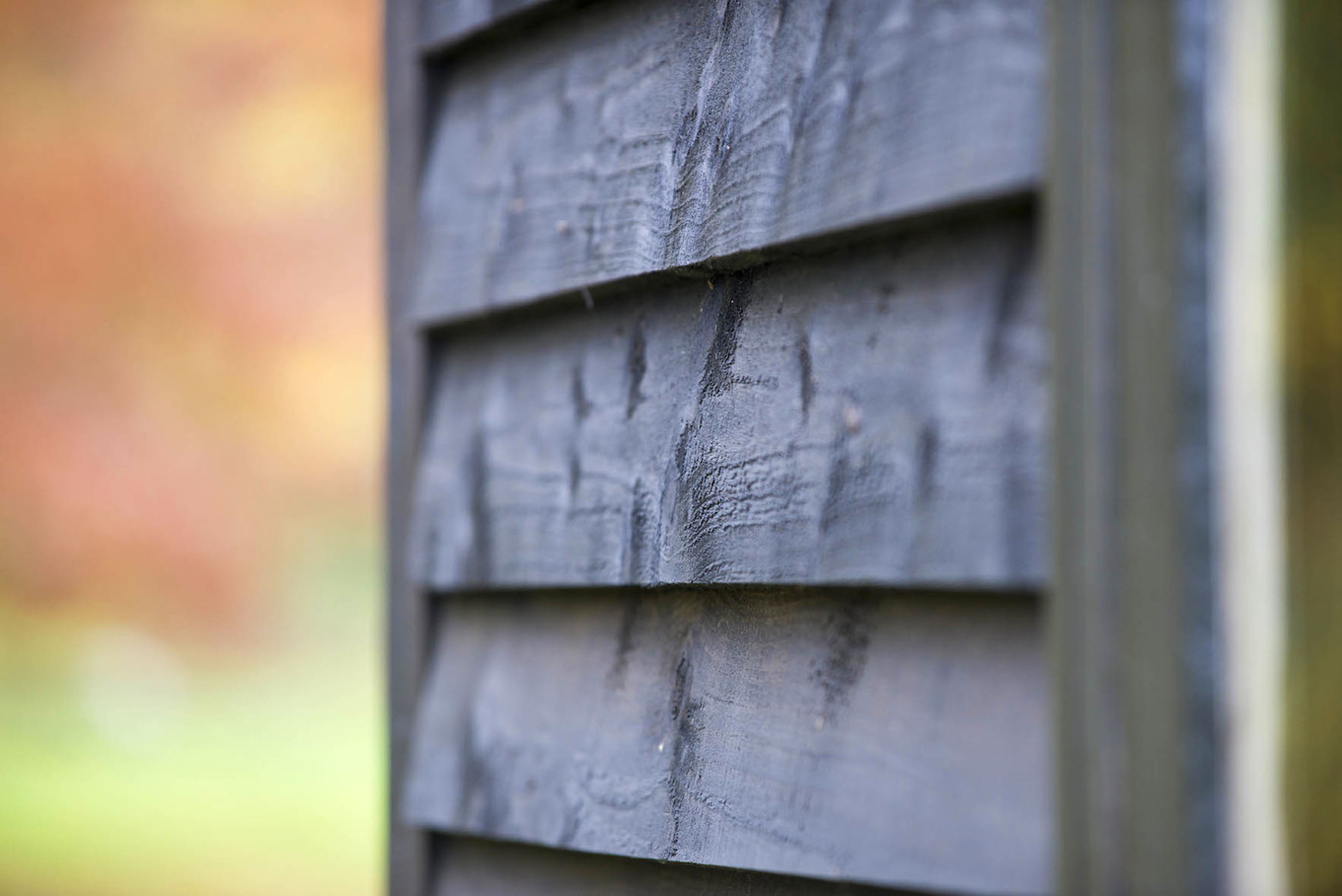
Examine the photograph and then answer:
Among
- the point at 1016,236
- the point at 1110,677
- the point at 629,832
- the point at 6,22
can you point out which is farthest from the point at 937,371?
the point at 6,22

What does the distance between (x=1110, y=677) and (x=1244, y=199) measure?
21 cm

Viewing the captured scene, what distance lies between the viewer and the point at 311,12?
6203 mm

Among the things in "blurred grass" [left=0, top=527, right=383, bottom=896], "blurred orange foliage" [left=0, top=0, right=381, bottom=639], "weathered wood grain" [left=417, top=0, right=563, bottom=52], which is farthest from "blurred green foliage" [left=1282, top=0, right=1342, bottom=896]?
"blurred orange foliage" [left=0, top=0, right=381, bottom=639]

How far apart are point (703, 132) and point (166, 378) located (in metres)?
5.74

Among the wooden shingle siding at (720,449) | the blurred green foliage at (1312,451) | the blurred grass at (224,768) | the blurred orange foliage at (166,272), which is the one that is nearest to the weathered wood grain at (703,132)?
the wooden shingle siding at (720,449)

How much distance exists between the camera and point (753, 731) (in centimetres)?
84

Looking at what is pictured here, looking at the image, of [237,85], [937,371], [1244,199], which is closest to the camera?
[1244,199]

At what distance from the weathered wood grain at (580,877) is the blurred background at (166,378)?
514cm

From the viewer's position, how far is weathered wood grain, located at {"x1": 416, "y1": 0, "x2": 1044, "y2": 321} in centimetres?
69

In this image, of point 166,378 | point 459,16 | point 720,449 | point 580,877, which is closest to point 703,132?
point 720,449

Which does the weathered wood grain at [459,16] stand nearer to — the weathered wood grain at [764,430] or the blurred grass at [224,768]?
the weathered wood grain at [764,430]

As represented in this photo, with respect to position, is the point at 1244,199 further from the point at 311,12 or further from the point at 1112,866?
the point at 311,12

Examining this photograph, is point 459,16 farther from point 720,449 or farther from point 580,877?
point 580,877

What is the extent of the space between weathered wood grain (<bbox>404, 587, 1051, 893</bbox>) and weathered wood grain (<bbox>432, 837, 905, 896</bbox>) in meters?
0.02
